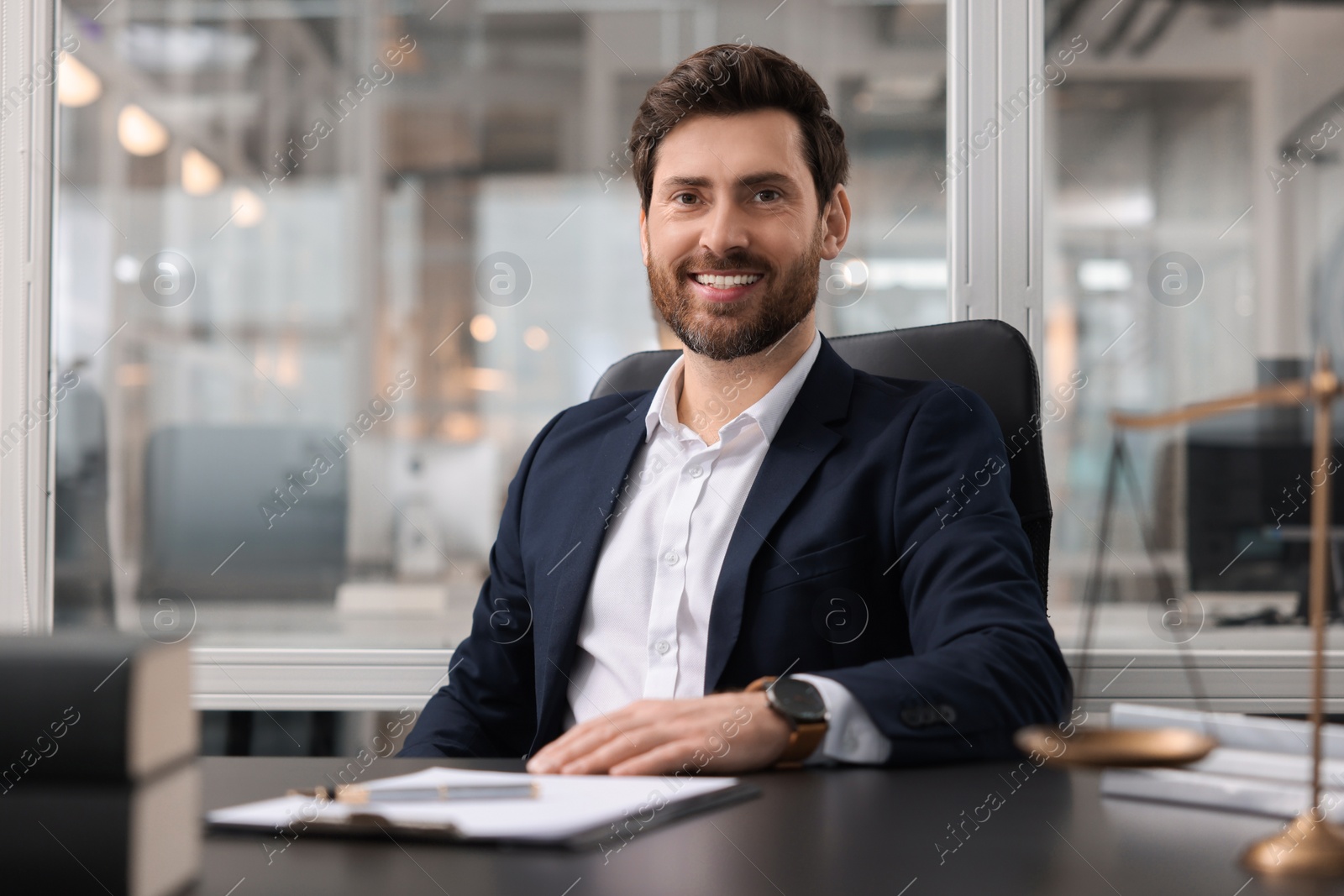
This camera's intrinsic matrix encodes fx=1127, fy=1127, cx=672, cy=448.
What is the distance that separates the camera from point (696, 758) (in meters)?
0.93

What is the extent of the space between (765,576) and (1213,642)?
1.03 m

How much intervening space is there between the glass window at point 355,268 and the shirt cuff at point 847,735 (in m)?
1.20

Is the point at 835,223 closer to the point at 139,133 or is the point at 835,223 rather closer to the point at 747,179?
the point at 747,179

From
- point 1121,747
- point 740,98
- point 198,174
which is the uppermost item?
point 198,174

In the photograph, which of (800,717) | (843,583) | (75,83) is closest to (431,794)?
(800,717)

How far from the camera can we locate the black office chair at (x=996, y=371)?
55.4 inches

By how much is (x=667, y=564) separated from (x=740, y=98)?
0.67 metres

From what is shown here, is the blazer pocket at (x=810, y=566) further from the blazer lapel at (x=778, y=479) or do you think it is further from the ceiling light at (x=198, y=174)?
the ceiling light at (x=198, y=174)

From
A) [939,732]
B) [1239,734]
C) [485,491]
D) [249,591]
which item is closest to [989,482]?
[939,732]

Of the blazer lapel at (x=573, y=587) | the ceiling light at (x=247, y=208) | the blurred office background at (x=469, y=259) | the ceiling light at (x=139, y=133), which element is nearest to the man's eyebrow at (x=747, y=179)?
the blazer lapel at (x=573, y=587)

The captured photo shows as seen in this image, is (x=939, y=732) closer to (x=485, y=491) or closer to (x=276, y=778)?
(x=276, y=778)

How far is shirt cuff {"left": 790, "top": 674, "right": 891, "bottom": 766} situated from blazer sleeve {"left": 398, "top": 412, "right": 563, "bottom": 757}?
0.61 m

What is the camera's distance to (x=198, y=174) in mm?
2502

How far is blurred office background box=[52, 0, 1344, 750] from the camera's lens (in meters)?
2.12
